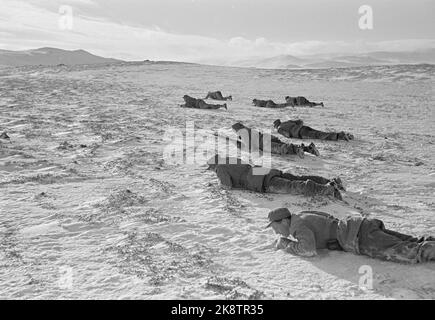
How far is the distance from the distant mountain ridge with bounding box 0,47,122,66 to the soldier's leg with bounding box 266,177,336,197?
9400 cm

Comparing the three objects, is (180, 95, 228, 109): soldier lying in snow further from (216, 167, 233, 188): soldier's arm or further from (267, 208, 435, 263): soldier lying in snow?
(267, 208, 435, 263): soldier lying in snow

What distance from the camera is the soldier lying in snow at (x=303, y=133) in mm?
11391

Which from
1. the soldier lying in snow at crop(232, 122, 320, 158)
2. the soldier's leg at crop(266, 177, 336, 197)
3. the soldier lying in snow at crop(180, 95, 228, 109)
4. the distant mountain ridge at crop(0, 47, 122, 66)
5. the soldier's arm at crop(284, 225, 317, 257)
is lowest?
the soldier's arm at crop(284, 225, 317, 257)

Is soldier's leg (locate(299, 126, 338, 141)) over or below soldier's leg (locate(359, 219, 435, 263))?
over

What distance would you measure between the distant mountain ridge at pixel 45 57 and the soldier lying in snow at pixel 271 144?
9023cm

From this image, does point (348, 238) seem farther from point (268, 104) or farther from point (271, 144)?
point (268, 104)

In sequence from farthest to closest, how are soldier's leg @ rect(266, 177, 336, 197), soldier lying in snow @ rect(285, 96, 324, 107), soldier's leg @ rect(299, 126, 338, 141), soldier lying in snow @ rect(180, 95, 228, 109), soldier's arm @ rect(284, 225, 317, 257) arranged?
soldier lying in snow @ rect(285, 96, 324, 107) < soldier lying in snow @ rect(180, 95, 228, 109) < soldier's leg @ rect(299, 126, 338, 141) < soldier's leg @ rect(266, 177, 336, 197) < soldier's arm @ rect(284, 225, 317, 257)

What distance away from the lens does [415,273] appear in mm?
4332

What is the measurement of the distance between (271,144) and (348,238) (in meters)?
5.37

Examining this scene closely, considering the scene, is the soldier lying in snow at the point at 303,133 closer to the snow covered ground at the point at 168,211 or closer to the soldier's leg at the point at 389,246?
the snow covered ground at the point at 168,211

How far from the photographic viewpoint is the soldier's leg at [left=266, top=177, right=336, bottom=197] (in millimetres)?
6676

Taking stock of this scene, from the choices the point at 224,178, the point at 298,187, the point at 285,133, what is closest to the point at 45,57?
the point at 285,133

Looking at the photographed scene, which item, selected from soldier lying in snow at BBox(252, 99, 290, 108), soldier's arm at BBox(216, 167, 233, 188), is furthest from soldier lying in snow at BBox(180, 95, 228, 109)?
soldier's arm at BBox(216, 167, 233, 188)
